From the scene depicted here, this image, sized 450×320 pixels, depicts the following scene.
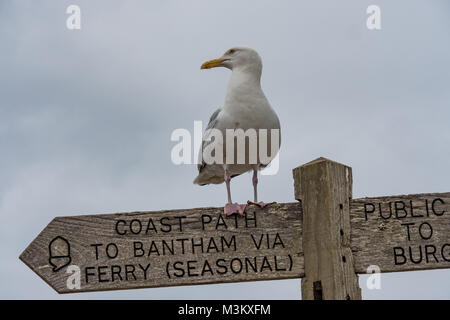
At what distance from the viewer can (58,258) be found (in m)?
4.05

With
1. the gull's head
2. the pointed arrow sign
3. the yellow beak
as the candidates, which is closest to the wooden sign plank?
the pointed arrow sign

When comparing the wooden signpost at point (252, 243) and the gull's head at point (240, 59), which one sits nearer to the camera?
the wooden signpost at point (252, 243)

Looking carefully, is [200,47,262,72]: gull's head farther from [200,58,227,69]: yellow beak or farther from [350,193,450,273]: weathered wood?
[350,193,450,273]: weathered wood

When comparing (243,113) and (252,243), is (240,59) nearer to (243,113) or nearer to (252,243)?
(243,113)

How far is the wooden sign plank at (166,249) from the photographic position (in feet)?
13.2

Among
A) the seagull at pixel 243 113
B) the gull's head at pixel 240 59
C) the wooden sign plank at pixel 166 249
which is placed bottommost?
the wooden sign plank at pixel 166 249

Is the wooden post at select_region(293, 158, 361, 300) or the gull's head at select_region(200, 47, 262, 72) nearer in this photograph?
the wooden post at select_region(293, 158, 361, 300)

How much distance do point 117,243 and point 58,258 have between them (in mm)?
372

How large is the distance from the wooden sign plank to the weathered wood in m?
0.40

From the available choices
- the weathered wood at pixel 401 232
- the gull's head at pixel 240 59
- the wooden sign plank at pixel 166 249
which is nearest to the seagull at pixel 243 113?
the gull's head at pixel 240 59

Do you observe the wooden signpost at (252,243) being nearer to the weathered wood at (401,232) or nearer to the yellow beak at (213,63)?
the weathered wood at (401,232)

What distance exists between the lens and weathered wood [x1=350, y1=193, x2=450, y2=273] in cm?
405
